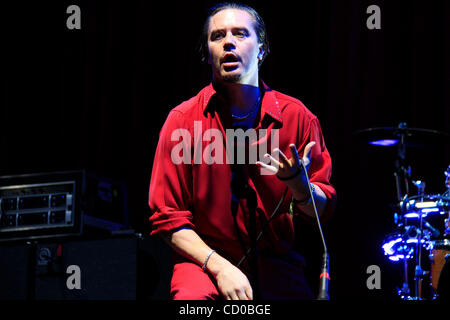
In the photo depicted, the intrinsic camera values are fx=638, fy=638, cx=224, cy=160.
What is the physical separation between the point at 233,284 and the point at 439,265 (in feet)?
6.37

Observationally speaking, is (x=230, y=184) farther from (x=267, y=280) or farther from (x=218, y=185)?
(x=267, y=280)

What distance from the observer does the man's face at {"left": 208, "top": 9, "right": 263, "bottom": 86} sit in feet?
6.54

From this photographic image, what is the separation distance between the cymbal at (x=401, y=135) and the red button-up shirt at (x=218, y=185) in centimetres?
132

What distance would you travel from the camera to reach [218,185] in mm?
1933

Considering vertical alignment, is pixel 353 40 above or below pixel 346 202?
above

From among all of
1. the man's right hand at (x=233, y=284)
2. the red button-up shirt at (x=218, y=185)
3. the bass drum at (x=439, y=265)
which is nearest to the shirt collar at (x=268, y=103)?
the red button-up shirt at (x=218, y=185)

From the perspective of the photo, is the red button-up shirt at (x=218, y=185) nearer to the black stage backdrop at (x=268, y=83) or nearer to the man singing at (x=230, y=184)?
the man singing at (x=230, y=184)

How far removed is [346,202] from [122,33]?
1.88 meters

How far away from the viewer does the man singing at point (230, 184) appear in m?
1.75

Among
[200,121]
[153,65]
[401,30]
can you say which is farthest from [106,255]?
[401,30]

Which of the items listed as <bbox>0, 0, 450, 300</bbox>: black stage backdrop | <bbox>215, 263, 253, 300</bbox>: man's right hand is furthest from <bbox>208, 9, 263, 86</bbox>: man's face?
<bbox>0, 0, 450, 300</bbox>: black stage backdrop

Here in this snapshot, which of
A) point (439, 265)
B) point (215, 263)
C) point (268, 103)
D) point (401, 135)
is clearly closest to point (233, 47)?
point (268, 103)

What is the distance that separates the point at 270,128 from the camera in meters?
2.00
